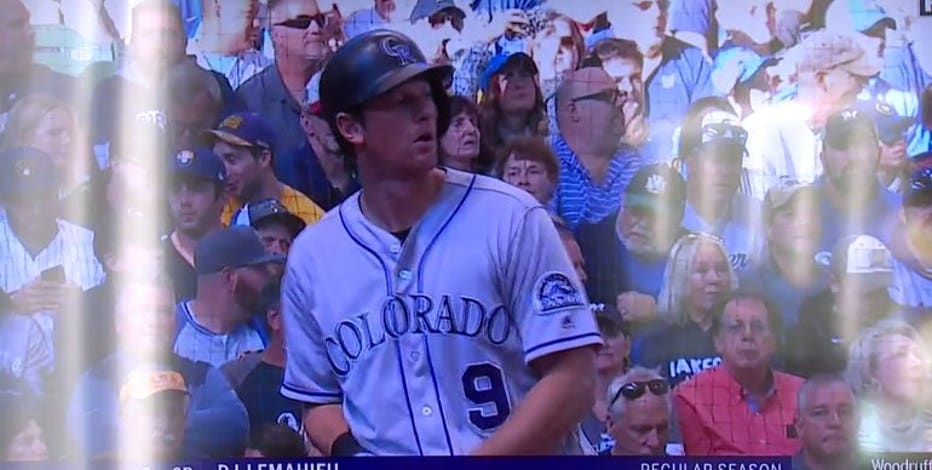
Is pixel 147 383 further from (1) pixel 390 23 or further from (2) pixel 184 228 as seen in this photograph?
(1) pixel 390 23

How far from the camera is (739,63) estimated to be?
10.9 ft

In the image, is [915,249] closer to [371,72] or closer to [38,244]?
[371,72]

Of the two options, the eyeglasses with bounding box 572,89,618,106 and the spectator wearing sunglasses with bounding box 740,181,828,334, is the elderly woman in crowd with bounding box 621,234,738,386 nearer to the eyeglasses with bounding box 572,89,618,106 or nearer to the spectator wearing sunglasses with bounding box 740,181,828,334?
the spectator wearing sunglasses with bounding box 740,181,828,334

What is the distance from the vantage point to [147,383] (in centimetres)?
322

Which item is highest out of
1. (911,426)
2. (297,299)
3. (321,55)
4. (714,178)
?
(321,55)

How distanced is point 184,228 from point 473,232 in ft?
2.00

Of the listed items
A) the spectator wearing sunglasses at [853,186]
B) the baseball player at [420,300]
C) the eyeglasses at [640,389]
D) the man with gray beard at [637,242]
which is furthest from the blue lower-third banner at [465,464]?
the spectator wearing sunglasses at [853,186]

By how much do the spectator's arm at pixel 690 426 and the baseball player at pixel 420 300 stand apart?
0.20 m

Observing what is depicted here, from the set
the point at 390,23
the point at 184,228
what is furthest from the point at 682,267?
the point at 184,228

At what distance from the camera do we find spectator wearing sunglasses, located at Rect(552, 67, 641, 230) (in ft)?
10.8

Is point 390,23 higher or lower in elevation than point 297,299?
higher

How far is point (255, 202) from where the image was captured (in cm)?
328

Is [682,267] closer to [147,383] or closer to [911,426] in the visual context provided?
[911,426]

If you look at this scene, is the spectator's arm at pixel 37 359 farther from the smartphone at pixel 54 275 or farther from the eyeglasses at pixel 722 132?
the eyeglasses at pixel 722 132
